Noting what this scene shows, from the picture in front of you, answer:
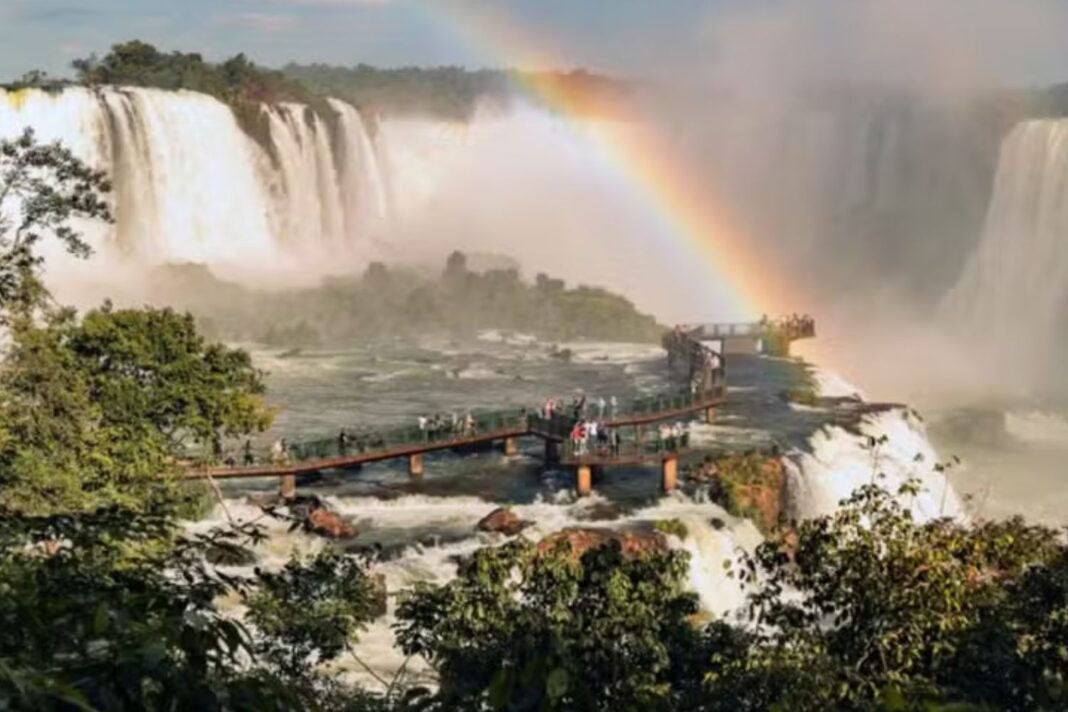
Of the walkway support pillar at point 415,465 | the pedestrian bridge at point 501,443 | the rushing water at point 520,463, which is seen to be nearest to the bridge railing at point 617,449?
the pedestrian bridge at point 501,443

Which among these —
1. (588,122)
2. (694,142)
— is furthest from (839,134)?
(588,122)

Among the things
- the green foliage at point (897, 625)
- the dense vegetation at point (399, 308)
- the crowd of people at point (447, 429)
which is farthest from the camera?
the dense vegetation at point (399, 308)

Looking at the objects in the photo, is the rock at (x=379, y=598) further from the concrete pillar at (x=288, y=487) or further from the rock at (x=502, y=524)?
the concrete pillar at (x=288, y=487)

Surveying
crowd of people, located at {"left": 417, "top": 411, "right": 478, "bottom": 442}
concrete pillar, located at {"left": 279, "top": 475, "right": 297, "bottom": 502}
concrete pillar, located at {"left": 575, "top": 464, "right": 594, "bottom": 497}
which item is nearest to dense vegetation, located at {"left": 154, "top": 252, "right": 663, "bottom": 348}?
crowd of people, located at {"left": 417, "top": 411, "right": 478, "bottom": 442}

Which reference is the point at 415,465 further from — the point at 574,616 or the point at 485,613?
the point at 574,616

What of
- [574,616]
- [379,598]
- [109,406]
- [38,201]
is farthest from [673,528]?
[38,201]

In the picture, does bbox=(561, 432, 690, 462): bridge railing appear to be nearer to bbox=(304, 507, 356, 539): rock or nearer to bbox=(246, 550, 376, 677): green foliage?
bbox=(304, 507, 356, 539): rock
